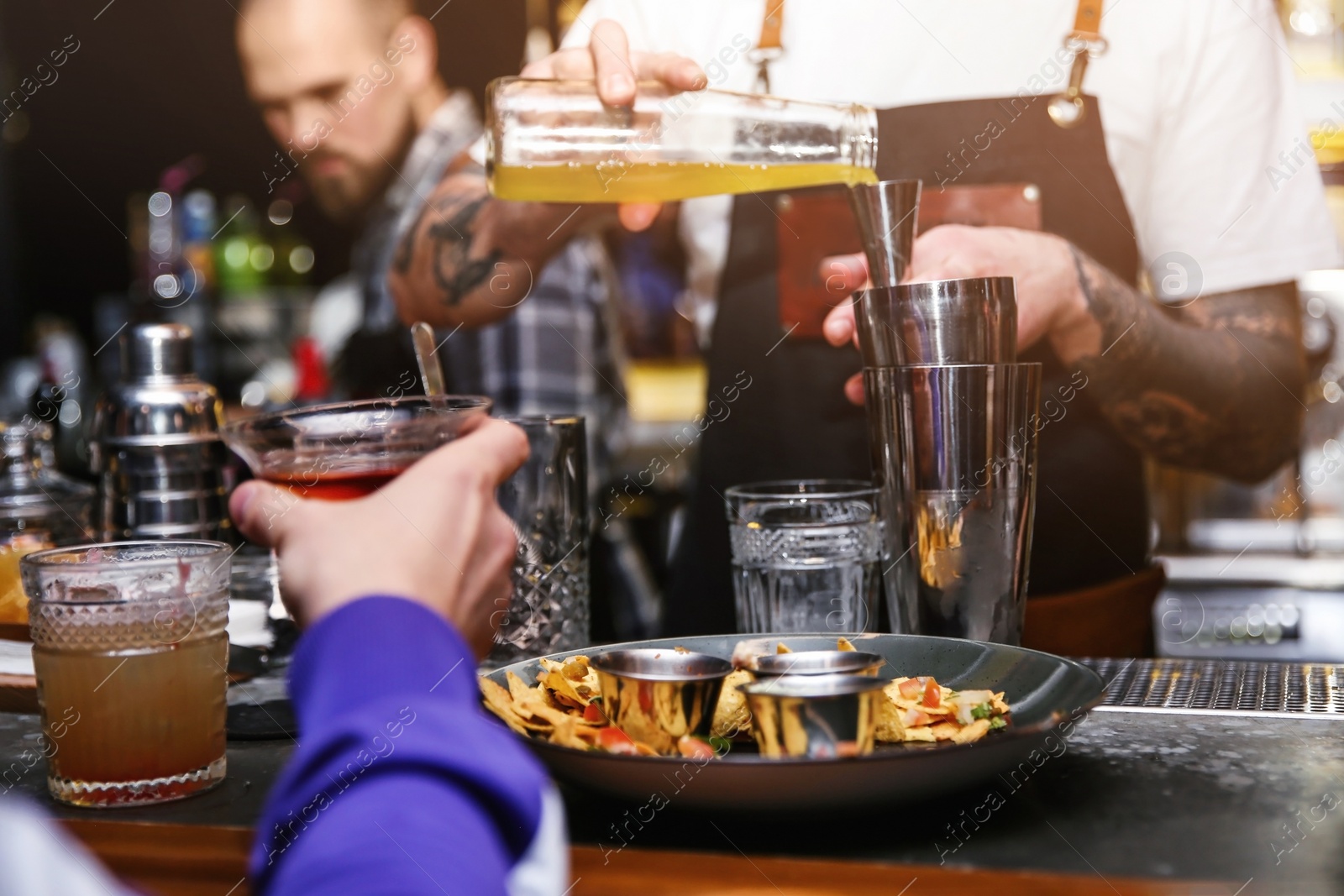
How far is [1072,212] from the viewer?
164 centimetres

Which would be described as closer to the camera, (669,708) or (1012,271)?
(669,708)

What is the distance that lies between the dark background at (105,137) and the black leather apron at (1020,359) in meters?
2.19

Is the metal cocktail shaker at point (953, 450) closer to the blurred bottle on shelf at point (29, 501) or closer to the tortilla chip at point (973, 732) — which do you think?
the tortilla chip at point (973, 732)

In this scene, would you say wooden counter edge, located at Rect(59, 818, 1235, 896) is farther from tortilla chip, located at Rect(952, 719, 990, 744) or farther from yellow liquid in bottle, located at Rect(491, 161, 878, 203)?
yellow liquid in bottle, located at Rect(491, 161, 878, 203)

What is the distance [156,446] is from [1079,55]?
1176mm

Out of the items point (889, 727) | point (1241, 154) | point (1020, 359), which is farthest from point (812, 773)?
point (1241, 154)

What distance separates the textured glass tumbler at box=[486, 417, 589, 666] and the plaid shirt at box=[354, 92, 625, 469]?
1.82 meters

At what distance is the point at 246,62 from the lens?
12.2ft

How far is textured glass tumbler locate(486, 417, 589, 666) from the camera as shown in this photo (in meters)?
1.10

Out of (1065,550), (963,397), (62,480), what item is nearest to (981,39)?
(1065,550)

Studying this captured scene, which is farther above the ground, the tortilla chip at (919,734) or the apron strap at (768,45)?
the apron strap at (768,45)

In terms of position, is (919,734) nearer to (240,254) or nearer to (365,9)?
(365,9)

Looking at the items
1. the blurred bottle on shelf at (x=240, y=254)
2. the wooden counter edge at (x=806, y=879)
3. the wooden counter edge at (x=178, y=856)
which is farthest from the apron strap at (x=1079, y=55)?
the blurred bottle on shelf at (x=240, y=254)

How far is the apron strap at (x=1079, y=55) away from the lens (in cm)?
145
